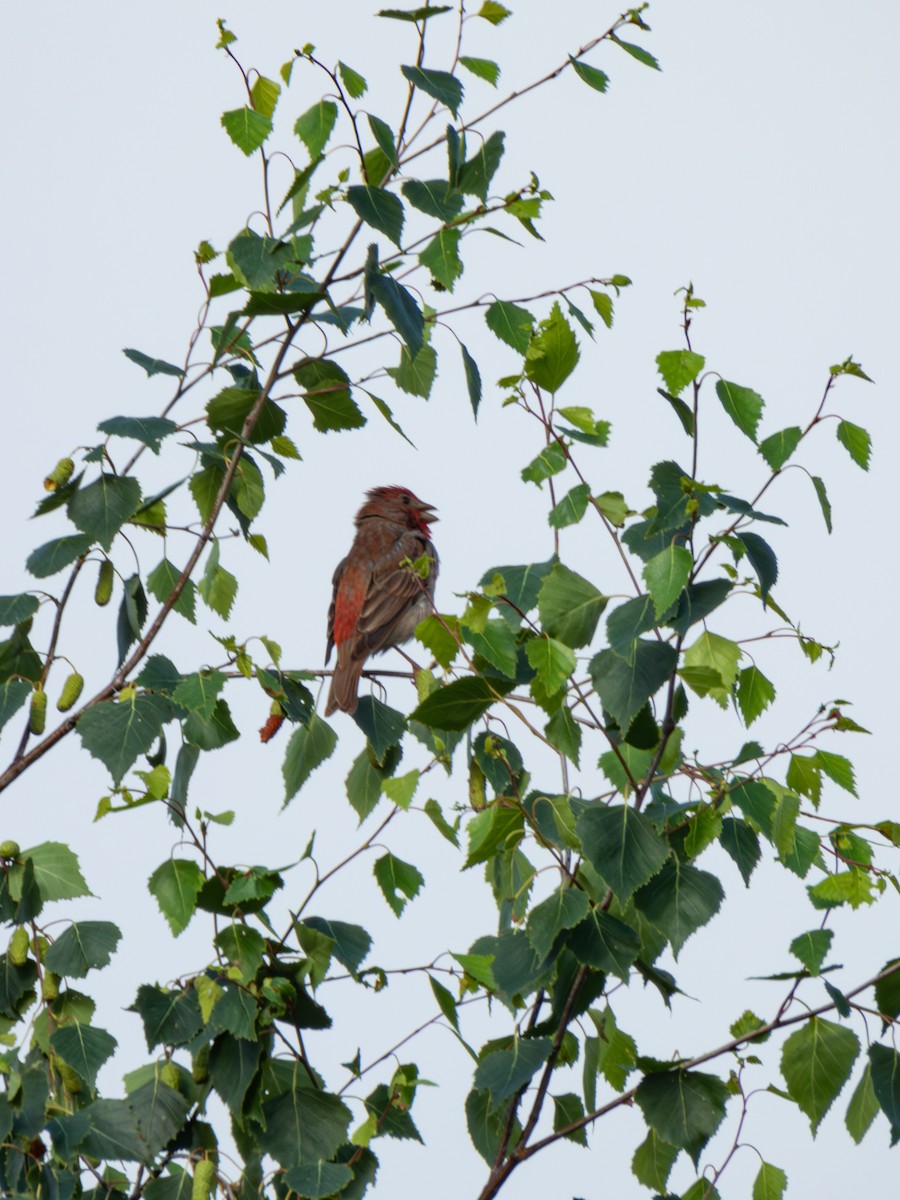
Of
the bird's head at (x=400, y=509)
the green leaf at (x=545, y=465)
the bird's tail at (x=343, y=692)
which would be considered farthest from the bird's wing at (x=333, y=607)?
the green leaf at (x=545, y=465)

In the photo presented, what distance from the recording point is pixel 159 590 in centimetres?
384

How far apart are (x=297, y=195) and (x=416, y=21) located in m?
0.54

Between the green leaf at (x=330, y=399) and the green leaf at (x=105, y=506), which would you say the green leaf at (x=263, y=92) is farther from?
the green leaf at (x=105, y=506)

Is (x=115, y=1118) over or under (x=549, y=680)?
under

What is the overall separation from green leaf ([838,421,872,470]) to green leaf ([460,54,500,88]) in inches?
47.7

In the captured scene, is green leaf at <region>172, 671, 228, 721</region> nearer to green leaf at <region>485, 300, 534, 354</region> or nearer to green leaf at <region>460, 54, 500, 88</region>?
green leaf at <region>485, 300, 534, 354</region>

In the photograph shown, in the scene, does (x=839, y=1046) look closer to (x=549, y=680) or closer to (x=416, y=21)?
(x=549, y=680)

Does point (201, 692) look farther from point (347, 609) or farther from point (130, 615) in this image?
point (347, 609)

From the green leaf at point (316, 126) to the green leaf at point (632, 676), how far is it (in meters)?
1.37

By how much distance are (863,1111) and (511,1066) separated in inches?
31.8

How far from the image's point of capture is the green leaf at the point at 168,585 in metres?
3.74

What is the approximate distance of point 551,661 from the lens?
2883 mm

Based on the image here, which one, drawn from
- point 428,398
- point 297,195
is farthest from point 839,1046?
point 297,195

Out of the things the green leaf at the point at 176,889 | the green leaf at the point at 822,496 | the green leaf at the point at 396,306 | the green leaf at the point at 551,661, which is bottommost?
the green leaf at the point at 176,889
